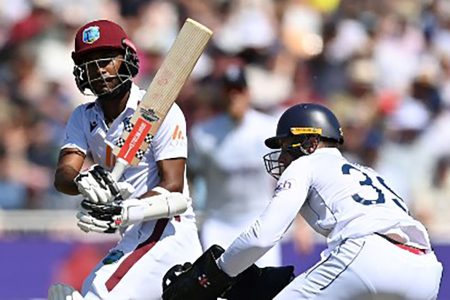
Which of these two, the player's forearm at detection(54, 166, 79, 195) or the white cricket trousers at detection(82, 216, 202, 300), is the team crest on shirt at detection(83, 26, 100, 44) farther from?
the white cricket trousers at detection(82, 216, 202, 300)

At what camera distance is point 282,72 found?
10148 mm

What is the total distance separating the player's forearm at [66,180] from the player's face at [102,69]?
0.39 metres

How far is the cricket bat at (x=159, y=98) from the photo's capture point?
4.95m

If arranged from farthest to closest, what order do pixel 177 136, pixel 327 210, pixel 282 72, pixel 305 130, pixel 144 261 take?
pixel 282 72
pixel 177 136
pixel 144 261
pixel 305 130
pixel 327 210

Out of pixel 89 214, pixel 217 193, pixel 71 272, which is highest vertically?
pixel 89 214

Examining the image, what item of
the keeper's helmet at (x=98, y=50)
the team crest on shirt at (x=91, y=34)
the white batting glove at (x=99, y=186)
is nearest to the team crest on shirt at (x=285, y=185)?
the white batting glove at (x=99, y=186)

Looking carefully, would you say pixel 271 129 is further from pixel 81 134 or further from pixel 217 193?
pixel 81 134

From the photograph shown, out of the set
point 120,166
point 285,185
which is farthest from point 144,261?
point 285,185

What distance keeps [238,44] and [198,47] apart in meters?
5.52

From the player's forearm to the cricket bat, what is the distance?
0.23 metres

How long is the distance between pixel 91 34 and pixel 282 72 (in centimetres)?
528

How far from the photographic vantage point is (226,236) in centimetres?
774

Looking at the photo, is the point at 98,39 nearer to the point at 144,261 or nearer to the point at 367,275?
the point at 144,261

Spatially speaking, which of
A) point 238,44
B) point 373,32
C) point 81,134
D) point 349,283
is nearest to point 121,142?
point 81,134
